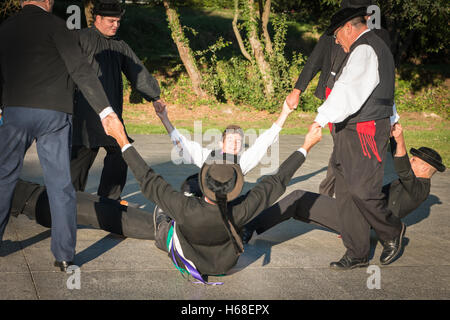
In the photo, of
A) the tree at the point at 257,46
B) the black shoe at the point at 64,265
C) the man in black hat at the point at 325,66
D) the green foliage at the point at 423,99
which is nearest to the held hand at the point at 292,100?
the man in black hat at the point at 325,66

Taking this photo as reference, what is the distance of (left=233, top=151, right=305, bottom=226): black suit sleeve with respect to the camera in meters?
3.75

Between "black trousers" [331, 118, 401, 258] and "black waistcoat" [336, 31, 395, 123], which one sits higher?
"black waistcoat" [336, 31, 395, 123]

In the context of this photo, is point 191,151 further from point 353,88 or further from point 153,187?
point 353,88

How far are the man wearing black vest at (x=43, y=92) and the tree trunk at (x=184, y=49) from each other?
1284 centimetres

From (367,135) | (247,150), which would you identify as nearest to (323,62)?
(247,150)

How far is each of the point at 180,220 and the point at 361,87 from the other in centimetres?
161

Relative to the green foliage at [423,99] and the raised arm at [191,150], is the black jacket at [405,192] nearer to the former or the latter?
the raised arm at [191,150]

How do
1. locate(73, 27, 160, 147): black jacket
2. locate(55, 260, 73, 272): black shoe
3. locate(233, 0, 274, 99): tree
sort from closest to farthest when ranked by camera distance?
locate(55, 260, 73, 272): black shoe → locate(73, 27, 160, 147): black jacket → locate(233, 0, 274, 99): tree

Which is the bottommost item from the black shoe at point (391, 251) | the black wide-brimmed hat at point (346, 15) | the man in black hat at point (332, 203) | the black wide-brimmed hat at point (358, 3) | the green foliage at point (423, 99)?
the green foliage at point (423, 99)

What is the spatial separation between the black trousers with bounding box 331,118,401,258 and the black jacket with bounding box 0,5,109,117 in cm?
185

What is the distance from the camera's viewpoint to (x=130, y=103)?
17531mm

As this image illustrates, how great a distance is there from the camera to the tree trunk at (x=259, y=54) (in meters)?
16.7

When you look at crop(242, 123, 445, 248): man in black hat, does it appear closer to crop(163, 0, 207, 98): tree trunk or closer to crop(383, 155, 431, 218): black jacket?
crop(383, 155, 431, 218): black jacket

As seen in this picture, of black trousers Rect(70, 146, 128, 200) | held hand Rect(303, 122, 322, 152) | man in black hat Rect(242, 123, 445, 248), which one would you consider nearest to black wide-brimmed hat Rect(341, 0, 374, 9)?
held hand Rect(303, 122, 322, 152)
